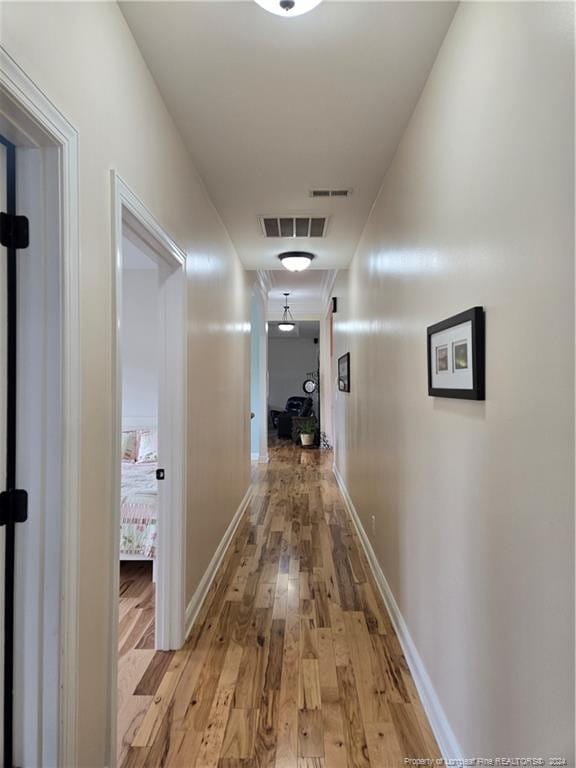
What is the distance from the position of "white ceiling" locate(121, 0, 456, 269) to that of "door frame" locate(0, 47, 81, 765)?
78 centimetres

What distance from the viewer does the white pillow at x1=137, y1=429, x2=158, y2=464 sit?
433cm

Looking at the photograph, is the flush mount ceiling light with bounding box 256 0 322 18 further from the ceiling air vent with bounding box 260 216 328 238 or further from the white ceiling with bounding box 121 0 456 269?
the ceiling air vent with bounding box 260 216 328 238

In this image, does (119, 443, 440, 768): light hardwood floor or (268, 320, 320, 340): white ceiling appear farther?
(268, 320, 320, 340): white ceiling

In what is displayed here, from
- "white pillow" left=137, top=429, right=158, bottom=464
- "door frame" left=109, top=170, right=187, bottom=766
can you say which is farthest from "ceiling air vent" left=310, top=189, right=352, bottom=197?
"white pillow" left=137, top=429, right=158, bottom=464

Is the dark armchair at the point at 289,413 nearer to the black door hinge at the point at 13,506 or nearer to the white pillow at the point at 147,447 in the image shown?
the white pillow at the point at 147,447

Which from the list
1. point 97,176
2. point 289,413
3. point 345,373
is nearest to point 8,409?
point 97,176

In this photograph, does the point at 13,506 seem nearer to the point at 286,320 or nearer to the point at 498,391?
the point at 498,391

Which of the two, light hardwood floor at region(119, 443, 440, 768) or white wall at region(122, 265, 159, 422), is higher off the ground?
white wall at region(122, 265, 159, 422)

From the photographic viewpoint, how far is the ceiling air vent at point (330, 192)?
9.63ft

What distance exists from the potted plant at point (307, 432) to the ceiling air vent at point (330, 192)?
6.56m

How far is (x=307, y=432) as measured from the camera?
9180mm

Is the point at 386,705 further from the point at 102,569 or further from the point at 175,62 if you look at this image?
the point at 175,62

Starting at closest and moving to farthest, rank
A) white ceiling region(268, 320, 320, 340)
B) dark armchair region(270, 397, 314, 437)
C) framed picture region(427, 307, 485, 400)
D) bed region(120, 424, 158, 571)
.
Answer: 1. framed picture region(427, 307, 485, 400)
2. bed region(120, 424, 158, 571)
3. dark armchair region(270, 397, 314, 437)
4. white ceiling region(268, 320, 320, 340)

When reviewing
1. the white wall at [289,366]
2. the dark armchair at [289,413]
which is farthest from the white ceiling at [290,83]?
the white wall at [289,366]
